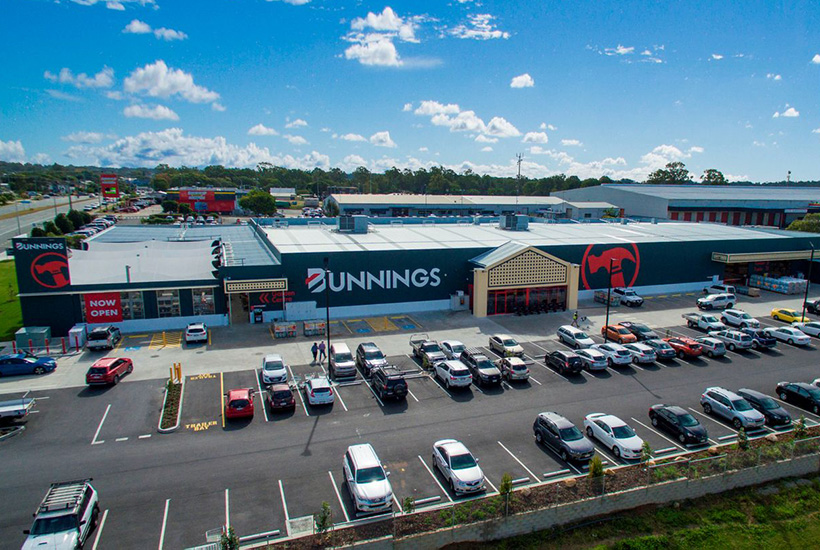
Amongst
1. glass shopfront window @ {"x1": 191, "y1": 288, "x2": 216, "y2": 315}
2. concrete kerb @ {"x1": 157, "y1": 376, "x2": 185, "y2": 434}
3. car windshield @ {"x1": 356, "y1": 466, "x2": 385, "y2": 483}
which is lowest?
concrete kerb @ {"x1": 157, "y1": 376, "x2": 185, "y2": 434}

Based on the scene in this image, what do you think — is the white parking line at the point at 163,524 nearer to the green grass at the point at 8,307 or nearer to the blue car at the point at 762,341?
the green grass at the point at 8,307

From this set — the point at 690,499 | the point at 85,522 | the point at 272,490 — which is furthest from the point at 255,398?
the point at 690,499

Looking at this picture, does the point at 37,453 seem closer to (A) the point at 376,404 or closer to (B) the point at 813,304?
(A) the point at 376,404

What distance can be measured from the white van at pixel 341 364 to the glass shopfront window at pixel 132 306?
55.5 feet

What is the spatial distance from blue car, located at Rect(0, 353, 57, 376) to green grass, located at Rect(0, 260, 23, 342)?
339 inches

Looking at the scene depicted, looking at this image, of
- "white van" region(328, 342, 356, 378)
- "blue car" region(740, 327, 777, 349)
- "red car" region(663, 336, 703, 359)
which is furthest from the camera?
"blue car" region(740, 327, 777, 349)

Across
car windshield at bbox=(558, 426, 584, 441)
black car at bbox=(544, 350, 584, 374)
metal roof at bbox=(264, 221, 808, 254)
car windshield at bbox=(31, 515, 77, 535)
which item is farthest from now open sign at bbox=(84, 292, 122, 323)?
car windshield at bbox=(558, 426, 584, 441)

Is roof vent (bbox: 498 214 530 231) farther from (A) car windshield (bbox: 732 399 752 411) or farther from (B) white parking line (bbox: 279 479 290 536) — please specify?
(B) white parking line (bbox: 279 479 290 536)

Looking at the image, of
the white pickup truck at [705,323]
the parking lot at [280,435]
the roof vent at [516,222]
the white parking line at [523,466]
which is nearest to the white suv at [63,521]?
the parking lot at [280,435]

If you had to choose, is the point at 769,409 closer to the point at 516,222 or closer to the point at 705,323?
the point at 705,323

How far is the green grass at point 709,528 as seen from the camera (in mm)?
16531

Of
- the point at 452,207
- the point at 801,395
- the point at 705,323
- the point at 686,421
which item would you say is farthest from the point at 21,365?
the point at 452,207

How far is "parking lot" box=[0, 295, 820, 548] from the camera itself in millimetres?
17484

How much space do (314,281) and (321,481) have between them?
24076 mm
